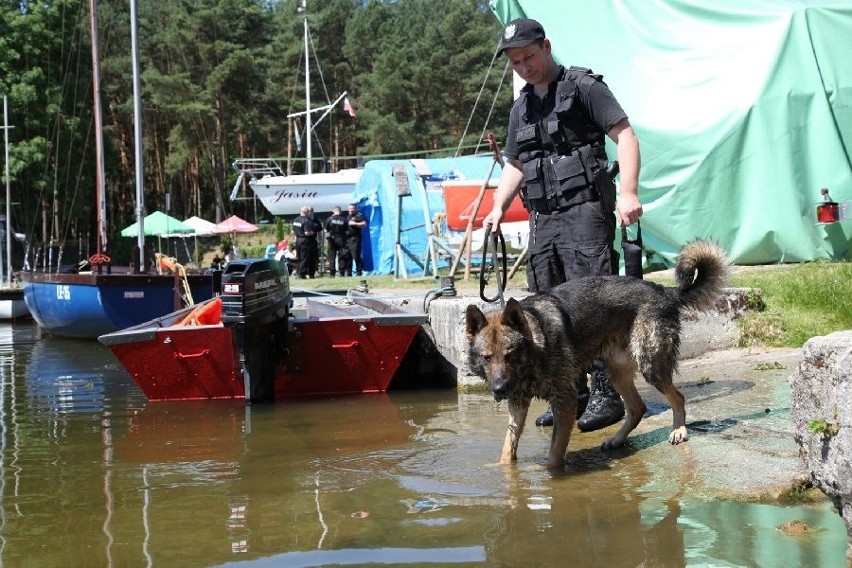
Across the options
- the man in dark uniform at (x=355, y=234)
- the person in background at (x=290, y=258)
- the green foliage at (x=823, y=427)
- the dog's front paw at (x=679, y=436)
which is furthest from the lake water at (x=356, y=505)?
the person in background at (x=290, y=258)

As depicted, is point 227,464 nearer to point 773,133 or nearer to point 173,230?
point 773,133

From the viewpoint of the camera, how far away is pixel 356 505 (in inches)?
182

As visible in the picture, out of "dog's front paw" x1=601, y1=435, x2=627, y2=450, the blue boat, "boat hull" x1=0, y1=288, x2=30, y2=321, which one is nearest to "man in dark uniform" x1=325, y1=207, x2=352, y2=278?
the blue boat

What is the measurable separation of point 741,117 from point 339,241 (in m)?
Answer: 13.5

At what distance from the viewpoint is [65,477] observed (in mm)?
5777

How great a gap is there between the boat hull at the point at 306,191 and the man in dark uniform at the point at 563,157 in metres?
27.8

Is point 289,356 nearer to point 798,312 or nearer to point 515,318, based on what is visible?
point 798,312

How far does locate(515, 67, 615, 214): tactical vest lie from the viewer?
5.43 m

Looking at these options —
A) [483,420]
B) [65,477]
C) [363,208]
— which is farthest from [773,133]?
[363,208]

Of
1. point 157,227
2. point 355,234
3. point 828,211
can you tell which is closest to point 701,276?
point 828,211

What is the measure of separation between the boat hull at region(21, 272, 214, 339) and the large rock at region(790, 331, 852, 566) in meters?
14.2

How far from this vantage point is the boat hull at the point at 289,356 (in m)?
9.04

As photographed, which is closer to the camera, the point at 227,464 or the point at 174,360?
the point at 227,464

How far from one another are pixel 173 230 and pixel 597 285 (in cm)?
3150
